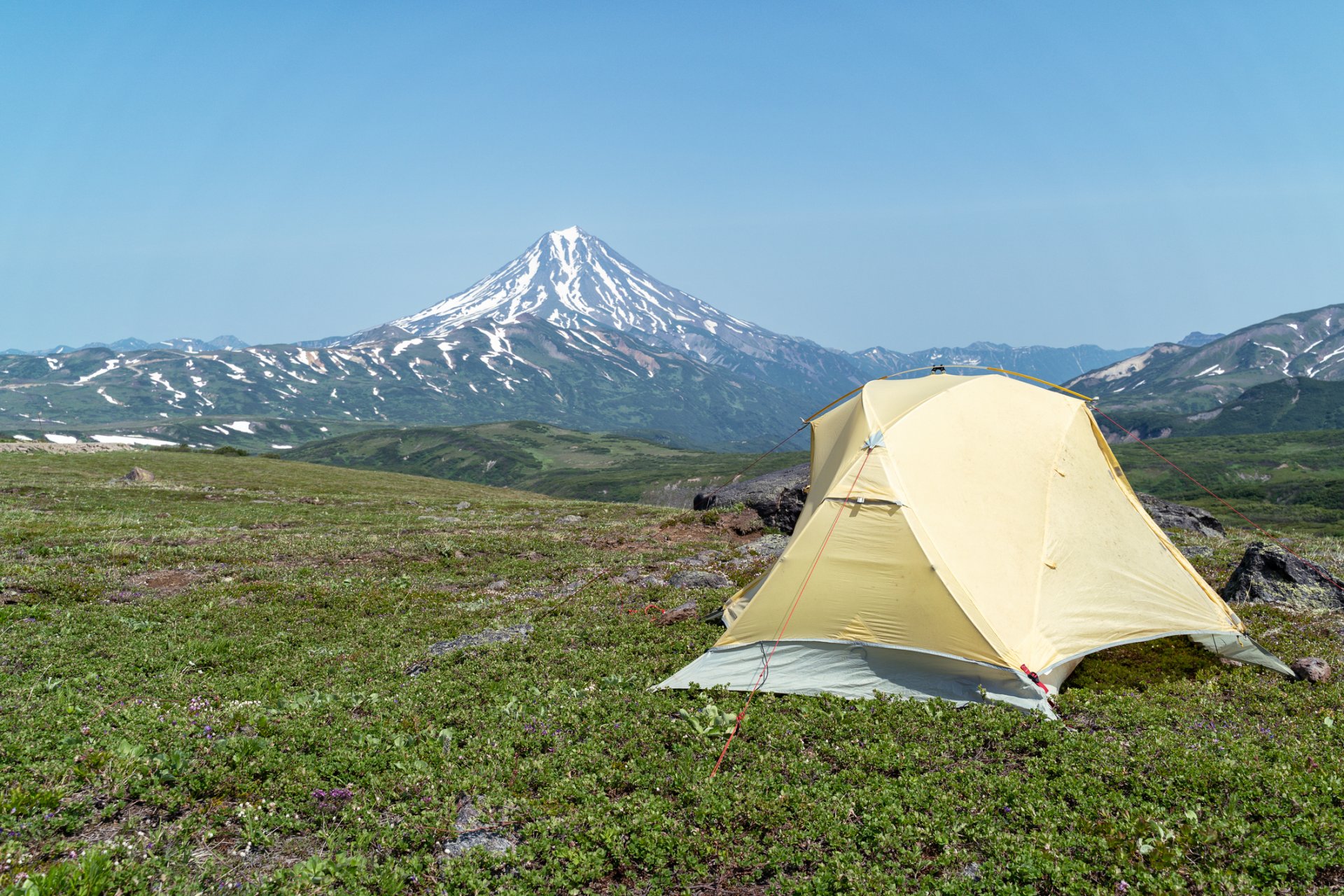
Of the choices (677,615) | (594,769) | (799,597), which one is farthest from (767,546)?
(594,769)

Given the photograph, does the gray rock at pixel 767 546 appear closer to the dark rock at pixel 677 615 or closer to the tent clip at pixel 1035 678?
the dark rock at pixel 677 615

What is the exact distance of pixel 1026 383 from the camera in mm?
17516

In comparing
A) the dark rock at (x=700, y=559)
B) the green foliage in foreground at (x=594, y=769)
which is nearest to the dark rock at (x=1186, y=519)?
the green foliage in foreground at (x=594, y=769)

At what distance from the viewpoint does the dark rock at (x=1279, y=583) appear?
56.0ft

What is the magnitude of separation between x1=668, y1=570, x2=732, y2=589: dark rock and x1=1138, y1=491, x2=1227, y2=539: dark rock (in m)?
23.2

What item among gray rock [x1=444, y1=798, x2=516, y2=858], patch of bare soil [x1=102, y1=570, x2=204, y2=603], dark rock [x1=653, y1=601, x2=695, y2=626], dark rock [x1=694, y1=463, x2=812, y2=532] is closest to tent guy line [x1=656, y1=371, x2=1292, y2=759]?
dark rock [x1=653, y1=601, x2=695, y2=626]

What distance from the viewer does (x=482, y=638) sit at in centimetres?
1700

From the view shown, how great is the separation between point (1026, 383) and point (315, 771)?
17.6 metres

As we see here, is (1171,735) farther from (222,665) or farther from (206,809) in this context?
(222,665)

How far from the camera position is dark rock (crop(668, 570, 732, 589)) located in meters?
21.8

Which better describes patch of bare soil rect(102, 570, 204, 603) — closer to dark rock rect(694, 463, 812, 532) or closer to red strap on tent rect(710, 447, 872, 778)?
red strap on tent rect(710, 447, 872, 778)

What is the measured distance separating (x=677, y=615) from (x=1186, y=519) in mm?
30220

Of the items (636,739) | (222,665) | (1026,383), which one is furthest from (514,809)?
(1026,383)

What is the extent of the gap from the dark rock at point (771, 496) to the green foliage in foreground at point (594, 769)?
595 inches
